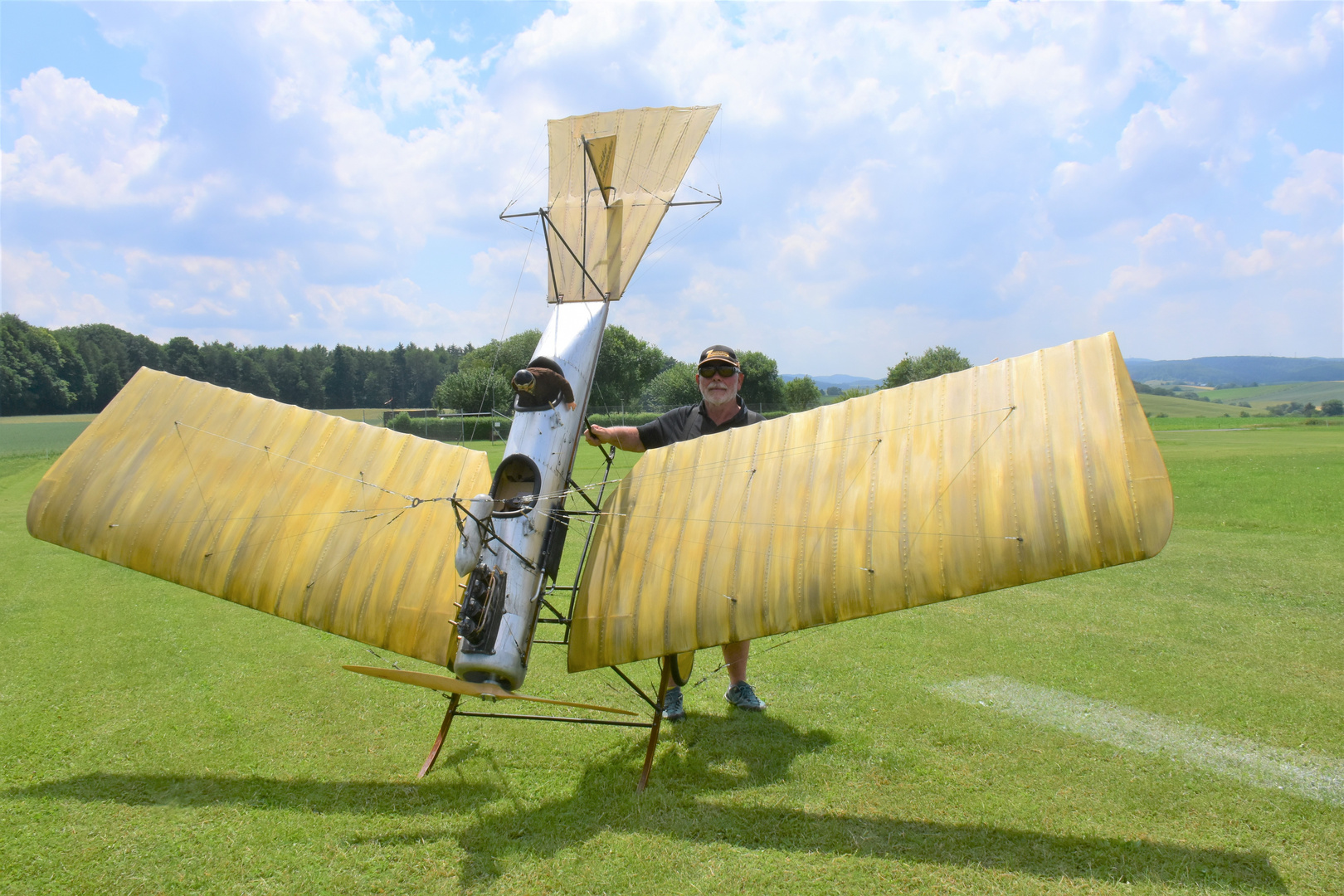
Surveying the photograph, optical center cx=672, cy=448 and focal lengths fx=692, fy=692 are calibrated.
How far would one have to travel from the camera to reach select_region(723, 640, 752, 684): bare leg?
536cm

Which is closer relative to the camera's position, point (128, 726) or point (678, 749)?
point (678, 749)

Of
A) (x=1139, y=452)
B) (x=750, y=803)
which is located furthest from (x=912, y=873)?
(x=1139, y=452)

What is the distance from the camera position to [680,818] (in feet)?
12.7

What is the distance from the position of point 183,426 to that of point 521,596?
9.02 feet

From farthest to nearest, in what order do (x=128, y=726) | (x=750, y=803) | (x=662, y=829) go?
(x=128, y=726) → (x=750, y=803) → (x=662, y=829)

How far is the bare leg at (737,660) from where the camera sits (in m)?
5.36

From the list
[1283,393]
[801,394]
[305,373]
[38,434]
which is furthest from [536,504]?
[1283,393]

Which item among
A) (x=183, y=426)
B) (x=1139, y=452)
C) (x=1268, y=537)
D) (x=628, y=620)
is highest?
(x=183, y=426)

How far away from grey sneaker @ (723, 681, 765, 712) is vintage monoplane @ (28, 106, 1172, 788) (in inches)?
27.3

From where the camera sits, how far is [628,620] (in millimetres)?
4066

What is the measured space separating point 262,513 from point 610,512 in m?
2.28

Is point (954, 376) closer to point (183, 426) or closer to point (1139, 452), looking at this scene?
point (1139, 452)

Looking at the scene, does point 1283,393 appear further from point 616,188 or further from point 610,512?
point 610,512

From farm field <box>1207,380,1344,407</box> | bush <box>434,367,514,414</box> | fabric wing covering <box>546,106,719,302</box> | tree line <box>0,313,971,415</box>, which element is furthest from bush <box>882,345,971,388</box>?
farm field <box>1207,380,1344,407</box>
